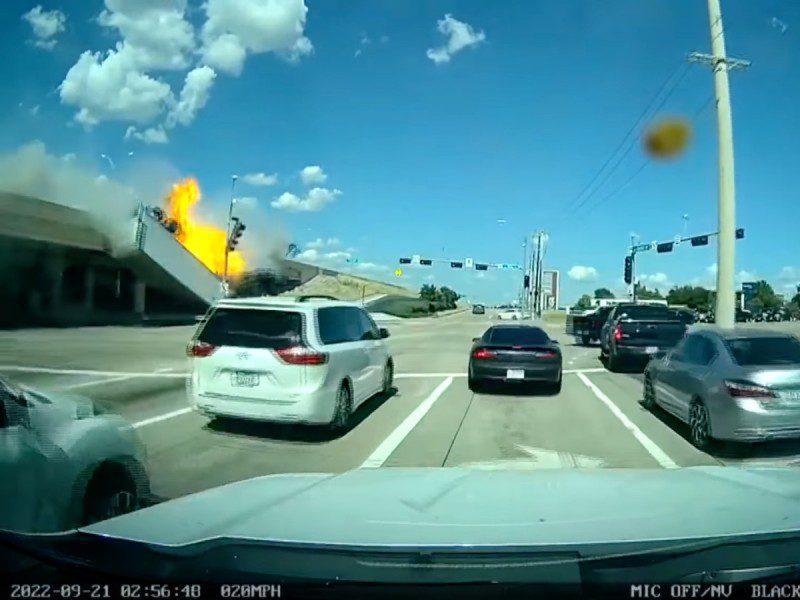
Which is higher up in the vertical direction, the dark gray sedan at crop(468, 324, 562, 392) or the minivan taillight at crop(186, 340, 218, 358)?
the minivan taillight at crop(186, 340, 218, 358)

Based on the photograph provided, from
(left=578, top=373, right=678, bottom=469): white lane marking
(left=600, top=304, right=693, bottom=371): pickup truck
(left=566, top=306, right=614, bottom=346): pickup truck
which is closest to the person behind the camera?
(left=578, top=373, right=678, bottom=469): white lane marking

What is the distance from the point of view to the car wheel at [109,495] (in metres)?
4.22

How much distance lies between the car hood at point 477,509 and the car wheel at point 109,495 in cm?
52

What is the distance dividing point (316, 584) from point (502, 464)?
517 centimetres

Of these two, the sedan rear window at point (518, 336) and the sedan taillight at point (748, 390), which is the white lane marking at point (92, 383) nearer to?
the sedan rear window at point (518, 336)

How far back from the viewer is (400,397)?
13.1 m

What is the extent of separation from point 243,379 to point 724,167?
53.9ft

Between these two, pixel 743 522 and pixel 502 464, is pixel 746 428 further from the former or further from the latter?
pixel 743 522

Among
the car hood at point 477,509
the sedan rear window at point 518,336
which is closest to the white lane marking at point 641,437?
the sedan rear window at point 518,336

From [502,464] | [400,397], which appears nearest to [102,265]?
[400,397]

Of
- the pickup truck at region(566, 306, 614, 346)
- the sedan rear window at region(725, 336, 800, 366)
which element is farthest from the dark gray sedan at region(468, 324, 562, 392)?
the pickup truck at region(566, 306, 614, 346)

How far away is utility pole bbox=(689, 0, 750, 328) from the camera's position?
19.4 metres

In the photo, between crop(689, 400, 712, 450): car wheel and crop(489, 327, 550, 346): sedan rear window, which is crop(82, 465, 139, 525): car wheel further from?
crop(489, 327, 550, 346): sedan rear window

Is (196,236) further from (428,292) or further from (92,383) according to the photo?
(428,292)
